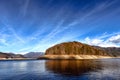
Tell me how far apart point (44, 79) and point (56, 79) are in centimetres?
302

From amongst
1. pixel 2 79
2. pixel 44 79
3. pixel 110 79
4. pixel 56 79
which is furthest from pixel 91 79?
pixel 2 79

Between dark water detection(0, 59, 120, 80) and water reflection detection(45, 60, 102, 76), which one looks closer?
dark water detection(0, 59, 120, 80)

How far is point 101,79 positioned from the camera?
47562 mm

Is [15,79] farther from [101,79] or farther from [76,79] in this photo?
[101,79]

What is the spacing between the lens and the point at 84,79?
157ft

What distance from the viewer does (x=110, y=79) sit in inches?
1875

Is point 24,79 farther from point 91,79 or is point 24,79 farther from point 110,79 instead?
point 110,79

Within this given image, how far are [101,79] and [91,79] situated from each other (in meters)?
2.46

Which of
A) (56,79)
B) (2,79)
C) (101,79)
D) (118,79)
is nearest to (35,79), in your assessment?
(56,79)

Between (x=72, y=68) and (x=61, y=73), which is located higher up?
(x=72, y=68)

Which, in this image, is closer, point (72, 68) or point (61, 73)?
point (61, 73)

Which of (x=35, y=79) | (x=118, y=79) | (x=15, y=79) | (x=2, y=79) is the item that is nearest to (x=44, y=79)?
(x=35, y=79)

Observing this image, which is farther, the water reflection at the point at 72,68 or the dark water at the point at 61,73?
the water reflection at the point at 72,68

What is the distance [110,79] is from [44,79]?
16333mm
